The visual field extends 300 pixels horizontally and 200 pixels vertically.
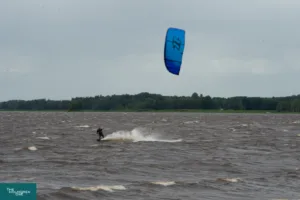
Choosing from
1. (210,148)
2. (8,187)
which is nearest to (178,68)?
(8,187)

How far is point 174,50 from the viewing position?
805 inches

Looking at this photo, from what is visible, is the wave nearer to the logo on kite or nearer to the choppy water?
the choppy water

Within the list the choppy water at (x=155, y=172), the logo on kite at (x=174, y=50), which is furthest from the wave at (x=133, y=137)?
the logo on kite at (x=174, y=50)

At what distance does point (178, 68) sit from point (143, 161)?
44.5 ft

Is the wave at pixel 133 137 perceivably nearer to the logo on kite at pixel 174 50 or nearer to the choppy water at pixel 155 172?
the choppy water at pixel 155 172

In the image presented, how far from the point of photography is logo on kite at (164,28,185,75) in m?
20.3

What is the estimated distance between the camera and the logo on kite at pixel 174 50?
800 inches

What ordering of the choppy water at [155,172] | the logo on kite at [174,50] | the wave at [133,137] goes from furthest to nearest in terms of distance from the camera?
the wave at [133,137], the choppy water at [155,172], the logo on kite at [174,50]

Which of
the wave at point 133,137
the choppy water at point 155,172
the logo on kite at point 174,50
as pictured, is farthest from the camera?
the wave at point 133,137

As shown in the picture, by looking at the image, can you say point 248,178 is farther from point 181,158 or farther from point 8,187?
point 8,187

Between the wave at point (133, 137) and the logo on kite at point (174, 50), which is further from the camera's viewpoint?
the wave at point (133, 137)

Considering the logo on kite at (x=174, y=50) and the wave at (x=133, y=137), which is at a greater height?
the logo on kite at (x=174, y=50)

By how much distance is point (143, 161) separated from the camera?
3369 cm

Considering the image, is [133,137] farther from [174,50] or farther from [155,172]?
[174,50]
